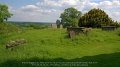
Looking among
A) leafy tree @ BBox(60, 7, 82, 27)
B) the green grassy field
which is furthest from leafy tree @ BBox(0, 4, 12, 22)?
the green grassy field

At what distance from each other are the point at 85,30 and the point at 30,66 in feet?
51.7

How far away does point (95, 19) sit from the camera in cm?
5581

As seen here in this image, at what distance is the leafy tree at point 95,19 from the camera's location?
55.6 m

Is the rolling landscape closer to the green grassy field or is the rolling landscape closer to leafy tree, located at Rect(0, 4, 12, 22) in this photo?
the green grassy field

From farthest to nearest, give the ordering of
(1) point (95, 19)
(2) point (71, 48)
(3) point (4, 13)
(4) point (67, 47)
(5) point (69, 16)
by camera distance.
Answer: (5) point (69, 16) → (3) point (4, 13) → (1) point (95, 19) → (4) point (67, 47) → (2) point (71, 48)

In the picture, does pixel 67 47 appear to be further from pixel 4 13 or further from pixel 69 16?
pixel 69 16

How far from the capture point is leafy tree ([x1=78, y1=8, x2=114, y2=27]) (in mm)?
55562

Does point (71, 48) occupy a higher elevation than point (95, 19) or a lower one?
lower

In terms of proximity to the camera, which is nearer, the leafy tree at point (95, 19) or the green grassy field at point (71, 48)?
the green grassy field at point (71, 48)

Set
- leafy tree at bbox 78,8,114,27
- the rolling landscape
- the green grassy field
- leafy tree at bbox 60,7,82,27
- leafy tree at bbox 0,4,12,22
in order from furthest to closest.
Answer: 1. leafy tree at bbox 60,7,82,27
2. leafy tree at bbox 0,4,12,22
3. leafy tree at bbox 78,8,114,27
4. the green grassy field
5. the rolling landscape

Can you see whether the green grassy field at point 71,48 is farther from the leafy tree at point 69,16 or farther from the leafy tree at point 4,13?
the leafy tree at point 69,16

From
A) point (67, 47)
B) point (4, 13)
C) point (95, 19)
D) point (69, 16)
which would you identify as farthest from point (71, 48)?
point (69, 16)

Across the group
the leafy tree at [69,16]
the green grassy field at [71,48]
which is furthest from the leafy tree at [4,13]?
the green grassy field at [71,48]

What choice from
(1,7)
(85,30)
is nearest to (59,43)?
(85,30)
